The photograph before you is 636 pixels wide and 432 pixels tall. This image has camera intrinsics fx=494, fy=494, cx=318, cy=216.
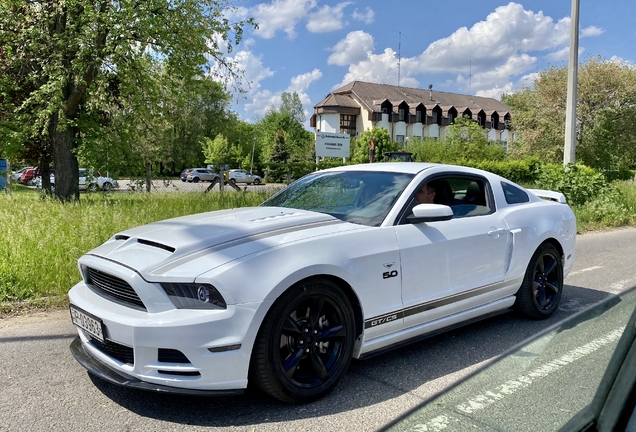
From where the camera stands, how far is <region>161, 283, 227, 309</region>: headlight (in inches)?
114

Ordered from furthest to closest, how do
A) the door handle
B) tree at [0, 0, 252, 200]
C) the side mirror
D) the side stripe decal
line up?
1. tree at [0, 0, 252, 200]
2. the door handle
3. the side mirror
4. the side stripe decal

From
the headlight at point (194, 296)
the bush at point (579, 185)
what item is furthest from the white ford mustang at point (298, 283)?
the bush at point (579, 185)

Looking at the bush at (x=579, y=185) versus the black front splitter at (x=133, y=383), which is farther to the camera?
the bush at (x=579, y=185)

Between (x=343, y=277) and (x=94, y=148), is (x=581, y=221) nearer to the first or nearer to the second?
(x=343, y=277)

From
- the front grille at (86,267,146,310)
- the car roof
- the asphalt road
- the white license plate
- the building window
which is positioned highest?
the building window

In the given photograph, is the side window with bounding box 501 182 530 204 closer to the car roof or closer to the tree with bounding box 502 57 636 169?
the car roof

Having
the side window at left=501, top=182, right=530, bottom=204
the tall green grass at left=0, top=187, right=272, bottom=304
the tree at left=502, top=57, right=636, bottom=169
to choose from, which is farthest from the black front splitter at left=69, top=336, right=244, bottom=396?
the tree at left=502, top=57, right=636, bottom=169

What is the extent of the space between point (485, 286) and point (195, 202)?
7065 mm

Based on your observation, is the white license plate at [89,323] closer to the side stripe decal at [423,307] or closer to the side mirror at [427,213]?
the side stripe decal at [423,307]

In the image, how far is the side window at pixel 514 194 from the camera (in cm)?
496

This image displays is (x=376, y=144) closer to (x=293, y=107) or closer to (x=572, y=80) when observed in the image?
(x=572, y=80)

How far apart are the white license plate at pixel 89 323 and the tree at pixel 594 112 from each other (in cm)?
2809

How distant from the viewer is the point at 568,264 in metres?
5.39

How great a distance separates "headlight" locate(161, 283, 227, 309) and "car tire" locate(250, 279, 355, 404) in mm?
326
